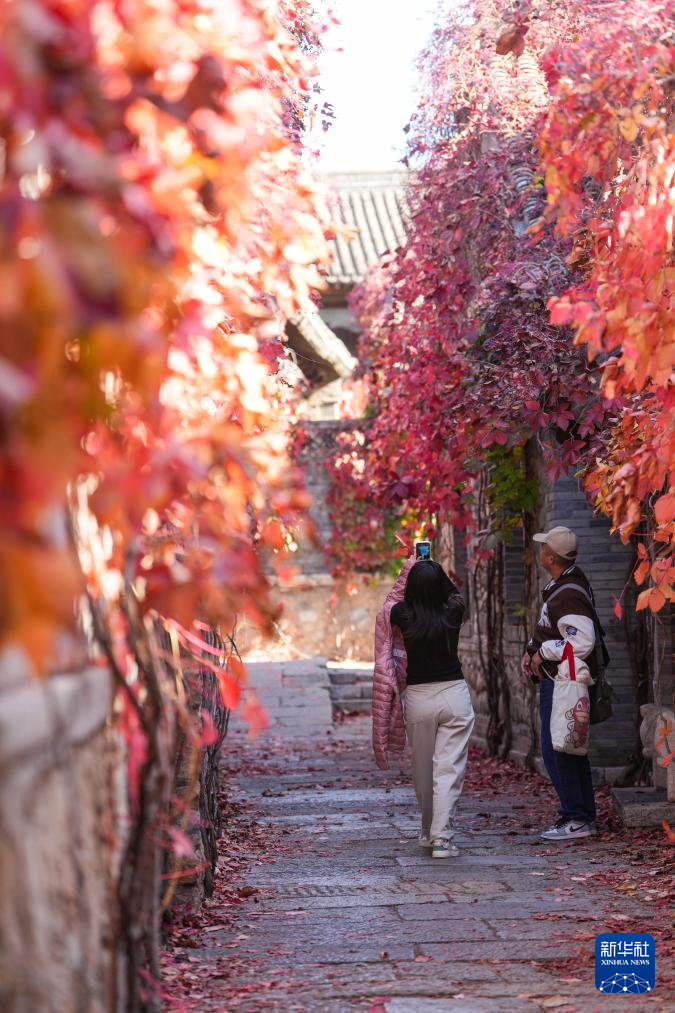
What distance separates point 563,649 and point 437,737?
889 mm

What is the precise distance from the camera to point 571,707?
746 cm

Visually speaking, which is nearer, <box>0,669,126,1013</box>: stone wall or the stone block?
<box>0,669,126,1013</box>: stone wall

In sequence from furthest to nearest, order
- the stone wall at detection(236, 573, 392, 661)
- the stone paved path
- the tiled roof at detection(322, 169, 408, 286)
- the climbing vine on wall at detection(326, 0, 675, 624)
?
the tiled roof at detection(322, 169, 408, 286)
the stone wall at detection(236, 573, 392, 661)
the climbing vine on wall at detection(326, 0, 675, 624)
the stone paved path

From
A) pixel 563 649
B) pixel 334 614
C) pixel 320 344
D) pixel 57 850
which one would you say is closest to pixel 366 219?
pixel 320 344

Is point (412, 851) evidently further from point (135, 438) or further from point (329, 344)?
point (329, 344)

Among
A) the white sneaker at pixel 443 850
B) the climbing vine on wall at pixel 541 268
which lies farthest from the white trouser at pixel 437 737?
the climbing vine on wall at pixel 541 268

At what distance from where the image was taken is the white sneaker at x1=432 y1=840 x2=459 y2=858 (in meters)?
7.18

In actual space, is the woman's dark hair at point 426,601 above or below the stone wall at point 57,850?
above

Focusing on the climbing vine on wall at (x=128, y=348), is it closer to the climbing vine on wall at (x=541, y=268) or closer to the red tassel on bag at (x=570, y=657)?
the climbing vine on wall at (x=541, y=268)

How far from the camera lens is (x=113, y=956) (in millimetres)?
2574

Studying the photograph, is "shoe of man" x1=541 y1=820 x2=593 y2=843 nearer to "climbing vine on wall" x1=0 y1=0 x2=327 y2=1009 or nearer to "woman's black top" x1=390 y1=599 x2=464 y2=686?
"woman's black top" x1=390 y1=599 x2=464 y2=686

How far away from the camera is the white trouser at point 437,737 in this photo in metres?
7.43

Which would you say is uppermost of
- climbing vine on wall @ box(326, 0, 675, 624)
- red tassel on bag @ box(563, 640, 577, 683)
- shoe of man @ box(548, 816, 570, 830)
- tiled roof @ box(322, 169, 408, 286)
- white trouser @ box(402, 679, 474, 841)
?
tiled roof @ box(322, 169, 408, 286)

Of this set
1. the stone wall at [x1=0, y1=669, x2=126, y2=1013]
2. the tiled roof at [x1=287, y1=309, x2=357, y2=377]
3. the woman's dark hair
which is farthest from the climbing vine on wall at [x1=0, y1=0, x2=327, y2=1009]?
the tiled roof at [x1=287, y1=309, x2=357, y2=377]
